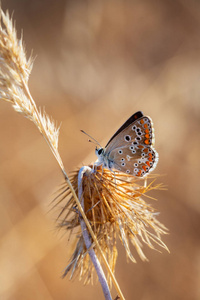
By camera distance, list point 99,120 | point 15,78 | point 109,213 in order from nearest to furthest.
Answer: point 15,78 → point 109,213 → point 99,120

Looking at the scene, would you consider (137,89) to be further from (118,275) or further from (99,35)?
(118,275)

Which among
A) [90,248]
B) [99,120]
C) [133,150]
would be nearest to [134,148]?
[133,150]

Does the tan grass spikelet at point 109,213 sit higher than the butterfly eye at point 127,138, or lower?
lower

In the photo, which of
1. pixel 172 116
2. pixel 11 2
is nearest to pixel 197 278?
pixel 172 116

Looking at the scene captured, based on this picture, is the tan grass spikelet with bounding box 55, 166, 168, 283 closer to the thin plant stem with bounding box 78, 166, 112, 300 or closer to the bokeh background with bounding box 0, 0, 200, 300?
the thin plant stem with bounding box 78, 166, 112, 300

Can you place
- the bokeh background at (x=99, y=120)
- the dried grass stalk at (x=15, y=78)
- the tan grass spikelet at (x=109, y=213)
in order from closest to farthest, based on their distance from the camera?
the dried grass stalk at (x=15, y=78)
the tan grass spikelet at (x=109, y=213)
the bokeh background at (x=99, y=120)

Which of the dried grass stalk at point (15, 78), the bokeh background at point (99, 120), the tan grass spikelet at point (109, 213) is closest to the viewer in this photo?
the dried grass stalk at point (15, 78)

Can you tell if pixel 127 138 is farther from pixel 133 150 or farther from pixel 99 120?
pixel 99 120

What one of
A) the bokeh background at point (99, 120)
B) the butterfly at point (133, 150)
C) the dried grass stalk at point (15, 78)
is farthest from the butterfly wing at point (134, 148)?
the bokeh background at point (99, 120)

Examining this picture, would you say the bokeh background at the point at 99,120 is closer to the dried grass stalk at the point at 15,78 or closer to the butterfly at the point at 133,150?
the butterfly at the point at 133,150
